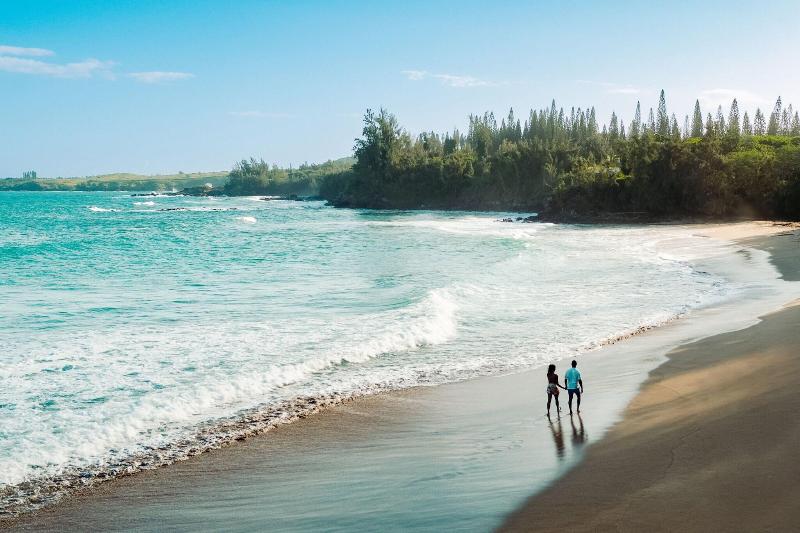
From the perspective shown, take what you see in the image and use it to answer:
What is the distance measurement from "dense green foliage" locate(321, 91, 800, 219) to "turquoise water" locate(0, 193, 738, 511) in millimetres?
30941

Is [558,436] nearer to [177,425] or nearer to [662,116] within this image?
[177,425]

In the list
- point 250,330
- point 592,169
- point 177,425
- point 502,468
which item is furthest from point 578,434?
point 592,169

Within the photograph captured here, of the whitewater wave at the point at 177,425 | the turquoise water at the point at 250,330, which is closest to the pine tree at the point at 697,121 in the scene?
the turquoise water at the point at 250,330

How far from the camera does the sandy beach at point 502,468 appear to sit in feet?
23.4

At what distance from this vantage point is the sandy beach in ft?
23.4

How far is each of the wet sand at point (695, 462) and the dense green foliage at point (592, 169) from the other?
186ft

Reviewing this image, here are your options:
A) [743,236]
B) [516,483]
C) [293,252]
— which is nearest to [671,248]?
[743,236]

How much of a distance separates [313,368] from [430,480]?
6.76 meters

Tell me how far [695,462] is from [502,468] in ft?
7.73

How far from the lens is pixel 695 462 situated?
8133 millimetres

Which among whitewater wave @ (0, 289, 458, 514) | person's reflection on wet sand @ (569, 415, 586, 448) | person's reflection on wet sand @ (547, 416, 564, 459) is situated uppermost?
person's reflection on wet sand @ (569, 415, 586, 448)

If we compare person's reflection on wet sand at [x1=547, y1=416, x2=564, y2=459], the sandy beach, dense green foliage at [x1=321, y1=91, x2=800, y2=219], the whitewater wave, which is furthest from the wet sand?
dense green foliage at [x1=321, y1=91, x2=800, y2=219]

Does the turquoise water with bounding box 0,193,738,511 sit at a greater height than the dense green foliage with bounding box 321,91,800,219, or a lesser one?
lesser

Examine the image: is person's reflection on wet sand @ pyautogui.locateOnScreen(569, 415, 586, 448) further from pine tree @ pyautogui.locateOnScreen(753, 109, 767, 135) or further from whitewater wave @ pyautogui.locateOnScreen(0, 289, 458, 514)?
pine tree @ pyautogui.locateOnScreen(753, 109, 767, 135)
